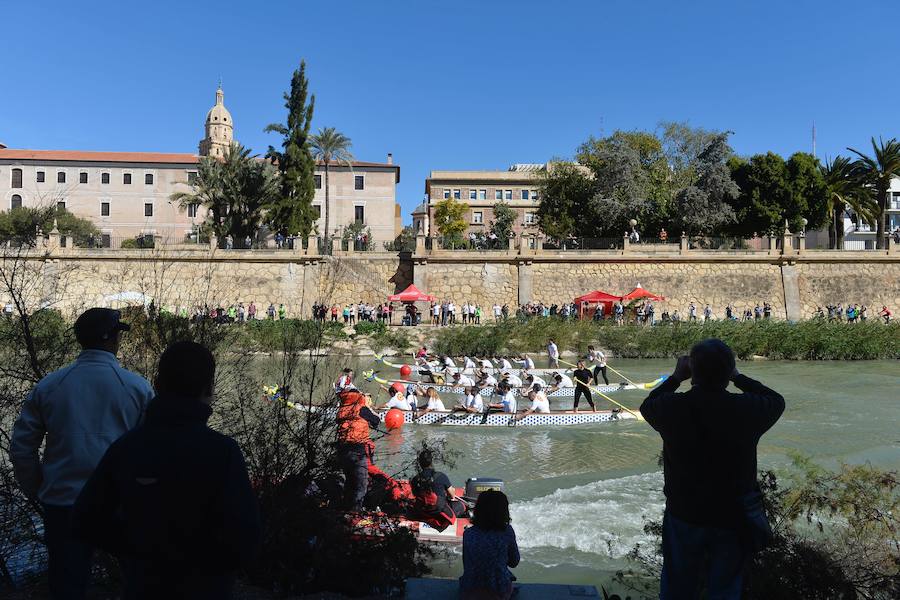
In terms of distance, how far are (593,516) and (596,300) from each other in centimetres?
2728

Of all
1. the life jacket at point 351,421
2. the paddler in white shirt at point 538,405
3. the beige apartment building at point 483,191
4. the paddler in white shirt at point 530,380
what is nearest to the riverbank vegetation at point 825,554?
the life jacket at point 351,421

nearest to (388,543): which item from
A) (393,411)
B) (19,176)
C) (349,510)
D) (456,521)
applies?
(349,510)

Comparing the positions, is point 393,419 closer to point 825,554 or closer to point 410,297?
point 825,554

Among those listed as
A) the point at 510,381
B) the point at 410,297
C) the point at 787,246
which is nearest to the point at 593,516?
the point at 510,381

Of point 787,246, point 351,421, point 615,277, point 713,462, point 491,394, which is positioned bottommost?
point 491,394

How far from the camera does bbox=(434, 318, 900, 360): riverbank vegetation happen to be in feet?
102

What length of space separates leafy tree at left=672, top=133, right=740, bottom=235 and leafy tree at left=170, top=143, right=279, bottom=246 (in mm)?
27274

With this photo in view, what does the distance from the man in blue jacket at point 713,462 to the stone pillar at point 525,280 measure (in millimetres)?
38433

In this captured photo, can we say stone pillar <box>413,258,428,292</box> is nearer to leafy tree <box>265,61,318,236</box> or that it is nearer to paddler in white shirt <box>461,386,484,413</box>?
leafy tree <box>265,61,318,236</box>

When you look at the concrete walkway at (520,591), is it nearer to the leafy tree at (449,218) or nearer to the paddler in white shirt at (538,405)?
the paddler in white shirt at (538,405)

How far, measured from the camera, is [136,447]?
2.48m

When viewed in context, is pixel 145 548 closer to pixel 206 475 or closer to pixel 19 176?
pixel 206 475

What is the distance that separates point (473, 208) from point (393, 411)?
6491 centimetres

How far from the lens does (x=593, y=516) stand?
33.9 ft
